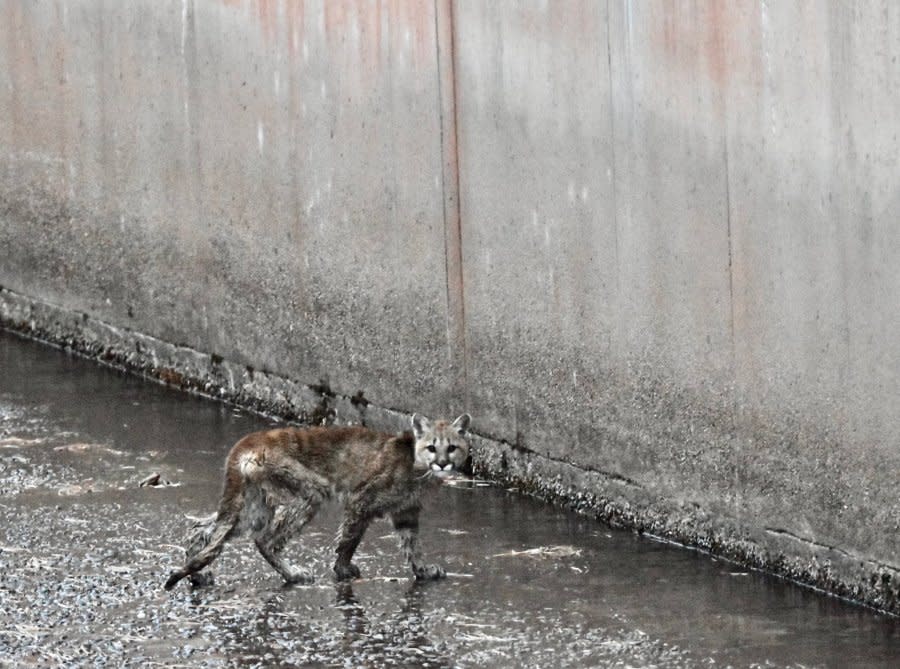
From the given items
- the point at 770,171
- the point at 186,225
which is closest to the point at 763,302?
the point at 770,171

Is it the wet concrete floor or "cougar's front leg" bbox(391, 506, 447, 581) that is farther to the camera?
"cougar's front leg" bbox(391, 506, 447, 581)

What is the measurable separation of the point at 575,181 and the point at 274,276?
264 centimetres

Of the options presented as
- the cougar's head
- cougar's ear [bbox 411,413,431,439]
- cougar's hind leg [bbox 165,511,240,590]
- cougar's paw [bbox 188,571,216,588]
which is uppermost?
cougar's ear [bbox 411,413,431,439]

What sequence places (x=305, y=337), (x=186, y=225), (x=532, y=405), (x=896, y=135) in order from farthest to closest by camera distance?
1. (x=186, y=225)
2. (x=305, y=337)
3. (x=532, y=405)
4. (x=896, y=135)

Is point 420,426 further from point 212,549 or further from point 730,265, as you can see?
point 730,265

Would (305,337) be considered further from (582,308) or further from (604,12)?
(604,12)

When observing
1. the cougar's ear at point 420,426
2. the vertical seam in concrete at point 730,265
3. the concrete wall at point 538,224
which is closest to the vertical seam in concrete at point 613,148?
the concrete wall at point 538,224

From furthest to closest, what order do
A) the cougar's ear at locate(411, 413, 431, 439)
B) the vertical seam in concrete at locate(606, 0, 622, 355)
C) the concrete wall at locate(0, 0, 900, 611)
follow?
1. the vertical seam in concrete at locate(606, 0, 622, 355)
2. the cougar's ear at locate(411, 413, 431, 439)
3. the concrete wall at locate(0, 0, 900, 611)

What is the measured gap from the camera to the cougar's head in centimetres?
885

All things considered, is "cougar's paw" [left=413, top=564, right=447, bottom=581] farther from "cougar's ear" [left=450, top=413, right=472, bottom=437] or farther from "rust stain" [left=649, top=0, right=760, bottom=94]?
"rust stain" [left=649, top=0, right=760, bottom=94]

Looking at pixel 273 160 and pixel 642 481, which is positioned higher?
pixel 273 160

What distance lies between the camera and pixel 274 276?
1152cm

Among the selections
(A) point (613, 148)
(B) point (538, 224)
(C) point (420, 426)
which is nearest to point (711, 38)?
(A) point (613, 148)

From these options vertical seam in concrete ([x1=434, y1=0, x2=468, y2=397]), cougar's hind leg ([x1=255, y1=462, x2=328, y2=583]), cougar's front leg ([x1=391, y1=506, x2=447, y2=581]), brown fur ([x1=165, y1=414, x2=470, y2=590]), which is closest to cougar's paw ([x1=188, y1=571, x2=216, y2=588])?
brown fur ([x1=165, y1=414, x2=470, y2=590])
